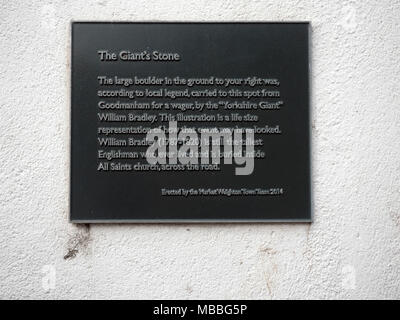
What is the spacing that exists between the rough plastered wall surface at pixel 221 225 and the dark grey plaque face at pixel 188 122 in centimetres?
13

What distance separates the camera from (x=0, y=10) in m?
2.61

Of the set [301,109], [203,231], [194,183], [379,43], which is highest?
[379,43]

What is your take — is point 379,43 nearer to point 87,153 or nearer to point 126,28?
point 126,28

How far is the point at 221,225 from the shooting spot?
259 cm

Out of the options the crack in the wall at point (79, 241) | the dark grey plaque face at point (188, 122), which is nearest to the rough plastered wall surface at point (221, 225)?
the crack in the wall at point (79, 241)

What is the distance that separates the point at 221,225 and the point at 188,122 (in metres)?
0.77

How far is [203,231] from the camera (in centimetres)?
259

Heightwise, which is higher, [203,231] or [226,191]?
[226,191]

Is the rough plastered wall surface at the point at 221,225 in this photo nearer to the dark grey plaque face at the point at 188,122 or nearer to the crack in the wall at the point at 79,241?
the crack in the wall at the point at 79,241

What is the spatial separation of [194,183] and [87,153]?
78 cm

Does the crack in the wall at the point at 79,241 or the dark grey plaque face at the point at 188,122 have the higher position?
the dark grey plaque face at the point at 188,122

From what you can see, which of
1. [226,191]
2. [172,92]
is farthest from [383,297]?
[172,92]

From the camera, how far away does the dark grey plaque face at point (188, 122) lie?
251cm

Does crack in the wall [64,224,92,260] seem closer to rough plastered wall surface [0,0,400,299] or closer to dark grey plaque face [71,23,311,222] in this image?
rough plastered wall surface [0,0,400,299]
